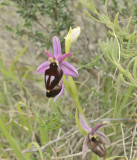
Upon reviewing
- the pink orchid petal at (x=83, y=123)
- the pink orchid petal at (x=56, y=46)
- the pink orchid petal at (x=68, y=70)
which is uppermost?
the pink orchid petal at (x=56, y=46)

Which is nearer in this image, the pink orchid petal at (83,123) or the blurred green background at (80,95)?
the pink orchid petal at (83,123)

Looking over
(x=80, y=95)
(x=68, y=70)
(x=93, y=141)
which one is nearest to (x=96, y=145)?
(x=93, y=141)

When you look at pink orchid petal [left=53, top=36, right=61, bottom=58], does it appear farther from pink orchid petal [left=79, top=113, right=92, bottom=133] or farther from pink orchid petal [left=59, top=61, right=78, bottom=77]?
pink orchid petal [left=79, top=113, right=92, bottom=133]

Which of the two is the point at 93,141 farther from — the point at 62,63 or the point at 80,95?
the point at 80,95

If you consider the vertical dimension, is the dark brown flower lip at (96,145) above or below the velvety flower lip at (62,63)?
below

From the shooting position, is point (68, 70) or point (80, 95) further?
point (80, 95)

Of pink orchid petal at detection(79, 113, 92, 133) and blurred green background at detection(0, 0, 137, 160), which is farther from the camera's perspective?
blurred green background at detection(0, 0, 137, 160)

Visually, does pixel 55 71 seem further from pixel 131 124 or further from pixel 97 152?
pixel 131 124

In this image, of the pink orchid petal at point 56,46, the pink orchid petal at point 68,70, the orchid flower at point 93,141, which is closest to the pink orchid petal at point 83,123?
the orchid flower at point 93,141

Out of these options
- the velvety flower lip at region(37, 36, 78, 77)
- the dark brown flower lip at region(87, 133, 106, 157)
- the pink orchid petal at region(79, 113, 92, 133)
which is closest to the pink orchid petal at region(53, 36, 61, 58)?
the velvety flower lip at region(37, 36, 78, 77)

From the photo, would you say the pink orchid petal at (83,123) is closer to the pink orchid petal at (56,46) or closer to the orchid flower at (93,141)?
the orchid flower at (93,141)

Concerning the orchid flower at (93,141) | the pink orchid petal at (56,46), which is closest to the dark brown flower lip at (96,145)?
the orchid flower at (93,141)

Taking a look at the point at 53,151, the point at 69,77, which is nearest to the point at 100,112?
the point at 53,151
